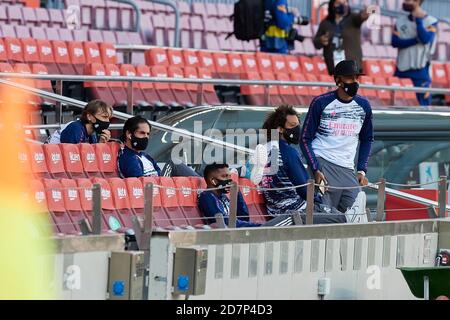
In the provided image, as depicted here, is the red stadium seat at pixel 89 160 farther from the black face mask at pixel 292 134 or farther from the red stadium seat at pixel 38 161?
the black face mask at pixel 292 134

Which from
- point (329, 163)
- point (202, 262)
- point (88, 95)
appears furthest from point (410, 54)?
point (202, 262)

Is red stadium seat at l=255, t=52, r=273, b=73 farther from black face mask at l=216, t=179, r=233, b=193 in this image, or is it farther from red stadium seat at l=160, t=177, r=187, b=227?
red stadium seat at l=160, t=177, r=187, b=227

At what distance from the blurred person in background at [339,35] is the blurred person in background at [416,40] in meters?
0.72

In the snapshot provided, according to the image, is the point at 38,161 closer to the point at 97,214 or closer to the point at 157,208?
the point at 157,208

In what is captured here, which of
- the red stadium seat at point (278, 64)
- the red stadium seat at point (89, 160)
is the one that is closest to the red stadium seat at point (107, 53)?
the red stadium seat at point (278, 64)

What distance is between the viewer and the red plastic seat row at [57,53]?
18172mm

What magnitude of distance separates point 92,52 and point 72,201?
7.45 m

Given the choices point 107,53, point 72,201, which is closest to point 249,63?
point 107,53

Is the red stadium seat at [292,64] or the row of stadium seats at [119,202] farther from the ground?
the red stadium seat at [292,64]

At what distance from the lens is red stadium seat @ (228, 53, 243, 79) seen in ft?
68.1

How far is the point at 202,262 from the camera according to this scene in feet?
36.1

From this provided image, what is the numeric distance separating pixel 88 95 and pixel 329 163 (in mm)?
5209

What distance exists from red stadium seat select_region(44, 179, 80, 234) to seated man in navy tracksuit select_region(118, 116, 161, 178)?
1.28 m
